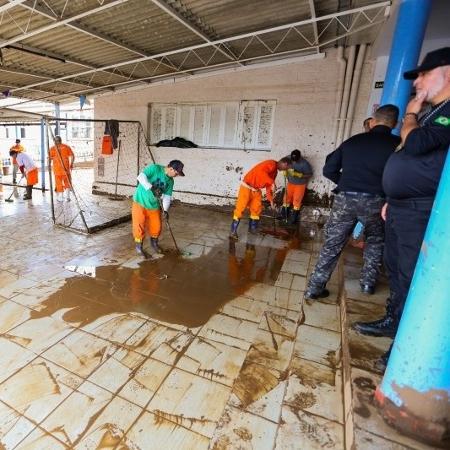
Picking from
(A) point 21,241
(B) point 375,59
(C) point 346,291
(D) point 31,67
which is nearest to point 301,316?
(C) point 346,291

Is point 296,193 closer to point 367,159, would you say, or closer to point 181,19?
point 181,19

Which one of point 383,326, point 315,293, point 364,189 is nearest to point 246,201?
point 315,293

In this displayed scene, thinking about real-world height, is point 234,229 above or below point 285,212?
below

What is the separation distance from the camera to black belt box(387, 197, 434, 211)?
1.55 m

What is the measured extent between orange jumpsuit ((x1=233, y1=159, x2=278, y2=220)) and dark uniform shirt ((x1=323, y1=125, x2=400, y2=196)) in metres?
2.57

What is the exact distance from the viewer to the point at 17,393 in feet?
6.35

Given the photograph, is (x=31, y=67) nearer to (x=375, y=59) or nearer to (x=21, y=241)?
(x=21, y=241)

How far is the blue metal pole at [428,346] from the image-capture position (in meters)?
1.19

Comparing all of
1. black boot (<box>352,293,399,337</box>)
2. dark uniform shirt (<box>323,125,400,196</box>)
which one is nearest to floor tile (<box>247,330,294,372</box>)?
black boot (<box>352,293,399,337</box>)

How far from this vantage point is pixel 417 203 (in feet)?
5.24

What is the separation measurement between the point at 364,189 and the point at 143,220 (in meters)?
3.05

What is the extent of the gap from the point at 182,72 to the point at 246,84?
162 centimetres

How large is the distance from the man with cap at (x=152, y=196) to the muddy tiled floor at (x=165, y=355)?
1.60 ft

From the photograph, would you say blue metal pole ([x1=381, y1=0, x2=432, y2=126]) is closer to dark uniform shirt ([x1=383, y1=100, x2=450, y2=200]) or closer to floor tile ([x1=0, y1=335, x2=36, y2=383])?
dark uniform shirt ([x1=383, y1=100, x2=450, y2=200])
